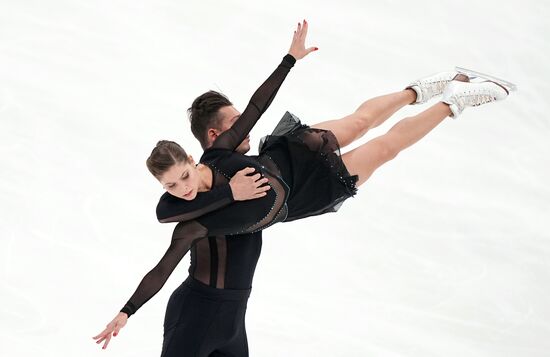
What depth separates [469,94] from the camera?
482cm

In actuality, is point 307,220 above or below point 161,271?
above

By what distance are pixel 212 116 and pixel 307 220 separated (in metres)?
1.69

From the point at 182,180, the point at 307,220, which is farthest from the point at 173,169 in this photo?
the point at 307,220

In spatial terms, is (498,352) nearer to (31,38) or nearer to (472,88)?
(472,88)

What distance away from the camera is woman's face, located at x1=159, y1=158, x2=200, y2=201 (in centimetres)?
348

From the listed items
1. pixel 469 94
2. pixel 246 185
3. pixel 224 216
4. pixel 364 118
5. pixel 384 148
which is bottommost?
pixel 224 216

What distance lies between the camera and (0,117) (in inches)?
241

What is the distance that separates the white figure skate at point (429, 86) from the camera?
4.85 meters

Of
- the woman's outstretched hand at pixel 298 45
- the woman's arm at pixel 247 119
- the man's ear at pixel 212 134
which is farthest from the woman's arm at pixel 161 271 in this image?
the woman's outstretched hand at pixel 298 45

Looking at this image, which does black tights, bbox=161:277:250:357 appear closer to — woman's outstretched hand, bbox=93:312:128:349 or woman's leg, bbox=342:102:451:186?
woman's outstretched hand, bbox=93:312:128:349

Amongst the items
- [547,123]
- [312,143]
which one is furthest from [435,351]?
[547,123]

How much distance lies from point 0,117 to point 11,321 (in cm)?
186

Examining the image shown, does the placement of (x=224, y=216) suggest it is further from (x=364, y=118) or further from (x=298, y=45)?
(x=364, y=118)

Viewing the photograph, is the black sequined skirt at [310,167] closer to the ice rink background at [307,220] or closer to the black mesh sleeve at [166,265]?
the black mesh sleeve at [166,265]
